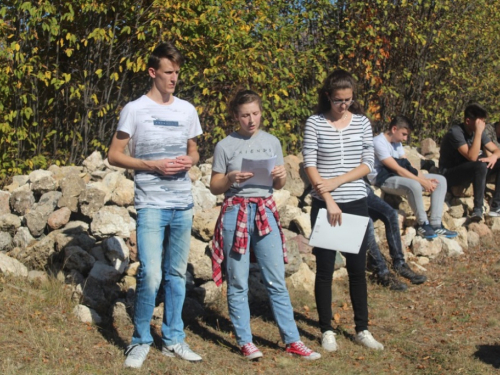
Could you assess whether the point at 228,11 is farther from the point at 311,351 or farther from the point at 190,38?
the point at 311,351

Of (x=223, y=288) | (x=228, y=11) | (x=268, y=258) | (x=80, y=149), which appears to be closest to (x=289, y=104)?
(x=228, y=11)

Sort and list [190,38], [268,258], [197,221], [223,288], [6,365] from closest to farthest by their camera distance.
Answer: [6,365], [268,258], [223,288], [197,221], [190,38]

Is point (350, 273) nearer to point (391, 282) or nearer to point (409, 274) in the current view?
point (391, 282)

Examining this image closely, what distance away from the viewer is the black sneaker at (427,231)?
701 centimetres

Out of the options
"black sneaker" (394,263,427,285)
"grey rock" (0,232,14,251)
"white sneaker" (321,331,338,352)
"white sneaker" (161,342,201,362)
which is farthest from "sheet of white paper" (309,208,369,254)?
"grey rock" (0,232,14,251)

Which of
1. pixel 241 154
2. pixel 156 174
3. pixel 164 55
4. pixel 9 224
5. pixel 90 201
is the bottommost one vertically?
pixel 9 224

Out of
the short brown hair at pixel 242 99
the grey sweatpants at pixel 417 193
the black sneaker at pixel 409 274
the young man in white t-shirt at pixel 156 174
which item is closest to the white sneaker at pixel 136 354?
the young man in white t-shirt at pixel 156 174

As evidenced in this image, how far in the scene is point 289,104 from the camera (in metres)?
8.09

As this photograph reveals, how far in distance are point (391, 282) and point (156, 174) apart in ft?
9.02

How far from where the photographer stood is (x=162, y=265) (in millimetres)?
4387

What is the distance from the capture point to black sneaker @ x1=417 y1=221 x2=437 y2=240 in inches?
276

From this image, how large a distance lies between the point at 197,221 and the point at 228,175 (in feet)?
5.80

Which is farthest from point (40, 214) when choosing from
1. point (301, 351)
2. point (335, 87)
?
point (335, 87)

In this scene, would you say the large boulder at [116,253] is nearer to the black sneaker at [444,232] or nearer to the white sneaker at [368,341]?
the white sneaker at [368,341]
